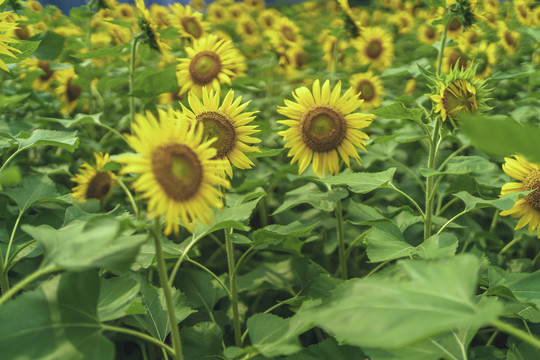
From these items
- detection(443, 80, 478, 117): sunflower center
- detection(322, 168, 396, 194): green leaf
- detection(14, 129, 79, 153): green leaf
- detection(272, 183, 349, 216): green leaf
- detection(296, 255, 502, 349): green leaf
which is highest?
detection(443, 80, 478, 117): sunflower center

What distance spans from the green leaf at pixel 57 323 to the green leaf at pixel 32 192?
24.6 inches

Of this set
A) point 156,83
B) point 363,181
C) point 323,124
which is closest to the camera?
point 363,181

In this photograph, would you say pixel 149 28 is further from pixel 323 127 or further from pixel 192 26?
pixel 323 127

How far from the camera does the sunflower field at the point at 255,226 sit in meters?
0.64

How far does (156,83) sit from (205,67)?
31 centimetres

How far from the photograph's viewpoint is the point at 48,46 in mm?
1805

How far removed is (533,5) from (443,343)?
3.45 metres

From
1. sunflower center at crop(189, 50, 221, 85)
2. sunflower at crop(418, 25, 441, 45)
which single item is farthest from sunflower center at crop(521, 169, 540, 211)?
sunflower at crop(418, 25, 441, 45)

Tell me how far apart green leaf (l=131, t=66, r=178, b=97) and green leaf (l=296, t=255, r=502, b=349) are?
1.16 m

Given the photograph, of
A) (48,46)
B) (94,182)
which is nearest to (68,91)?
(48,46)

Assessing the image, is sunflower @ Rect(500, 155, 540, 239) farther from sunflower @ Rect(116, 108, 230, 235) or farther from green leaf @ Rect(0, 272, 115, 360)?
green leaf @ Rect(0, 272, 115, 360)

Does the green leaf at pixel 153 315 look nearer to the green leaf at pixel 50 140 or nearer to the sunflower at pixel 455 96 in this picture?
the green leaf at pixel 50 140

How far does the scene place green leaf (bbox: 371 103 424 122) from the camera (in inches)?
46.4

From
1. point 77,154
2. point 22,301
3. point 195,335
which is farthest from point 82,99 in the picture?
point 22,301
